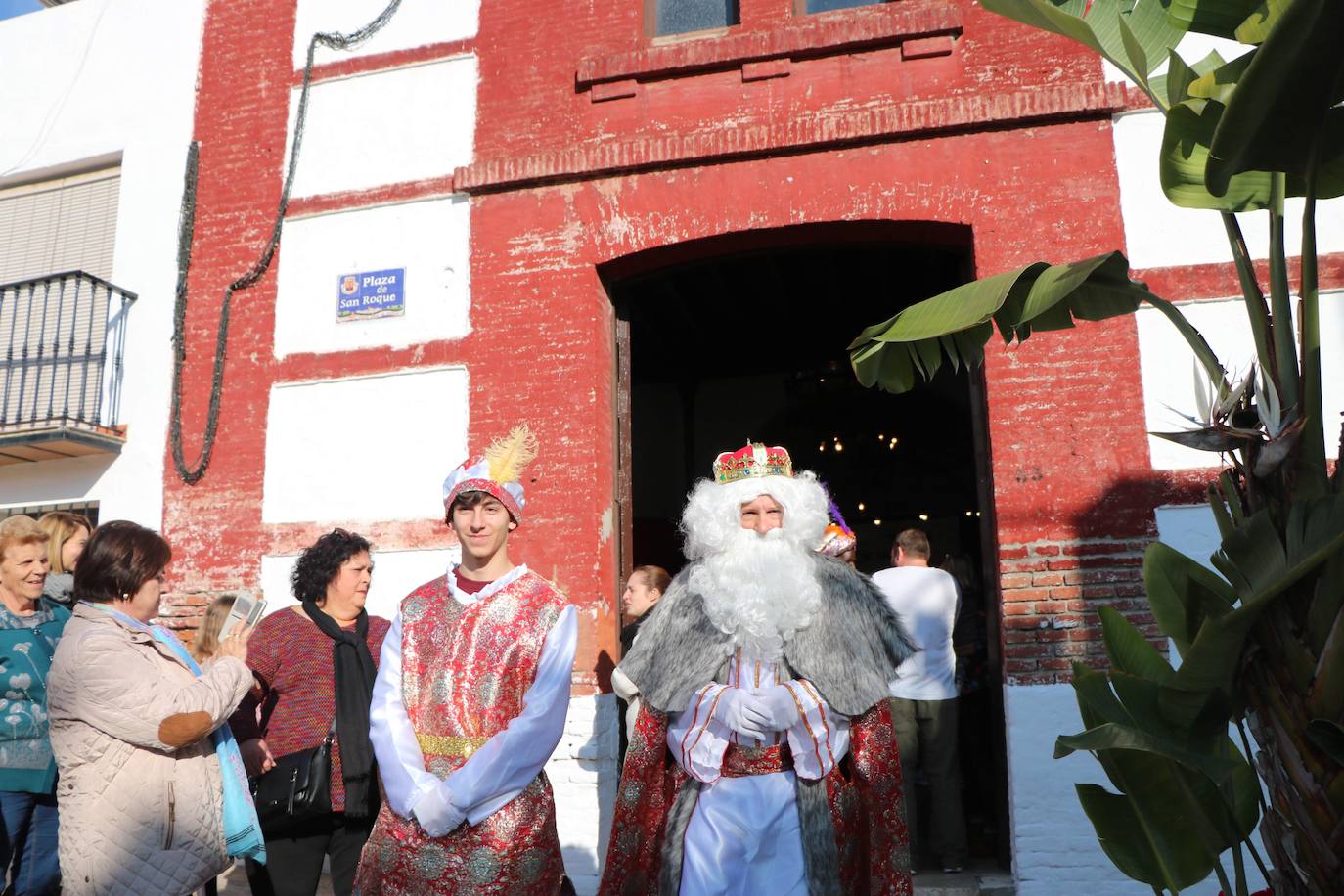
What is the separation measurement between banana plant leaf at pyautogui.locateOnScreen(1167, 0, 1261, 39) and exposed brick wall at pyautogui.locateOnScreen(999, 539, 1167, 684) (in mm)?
3201

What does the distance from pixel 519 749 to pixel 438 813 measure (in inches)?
12.4

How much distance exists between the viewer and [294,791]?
13.9ft

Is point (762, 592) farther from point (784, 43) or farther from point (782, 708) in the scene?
point (784, 43)

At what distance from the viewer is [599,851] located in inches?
246

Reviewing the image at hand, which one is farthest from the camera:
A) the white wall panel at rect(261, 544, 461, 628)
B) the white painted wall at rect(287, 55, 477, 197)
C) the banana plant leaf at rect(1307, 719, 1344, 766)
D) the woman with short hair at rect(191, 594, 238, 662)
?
the white painted wall at rect(287, 55, 477, 197)

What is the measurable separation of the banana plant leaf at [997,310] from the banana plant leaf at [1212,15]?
73 centimetres

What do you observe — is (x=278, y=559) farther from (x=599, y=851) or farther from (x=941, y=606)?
(x=941, y=606)

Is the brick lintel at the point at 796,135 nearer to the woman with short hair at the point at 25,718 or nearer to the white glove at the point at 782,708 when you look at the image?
the woman with short hair at the point at 25,718

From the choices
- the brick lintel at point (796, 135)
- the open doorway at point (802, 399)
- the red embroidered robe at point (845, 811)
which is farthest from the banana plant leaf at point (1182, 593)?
Answer: the open doorway at point (802, 399)

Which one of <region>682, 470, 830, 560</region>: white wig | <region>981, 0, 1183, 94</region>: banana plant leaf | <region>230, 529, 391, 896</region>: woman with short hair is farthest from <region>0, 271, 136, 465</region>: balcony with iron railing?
<region>981, 0, 1183, 94</region>: banana plant leaf

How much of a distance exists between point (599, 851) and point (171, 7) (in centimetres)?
709

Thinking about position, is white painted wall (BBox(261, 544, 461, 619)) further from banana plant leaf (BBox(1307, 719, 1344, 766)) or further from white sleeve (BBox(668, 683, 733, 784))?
banana plant leaf (BBox(1307, 719, 1344, 766))

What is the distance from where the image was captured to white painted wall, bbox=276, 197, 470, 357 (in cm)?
719

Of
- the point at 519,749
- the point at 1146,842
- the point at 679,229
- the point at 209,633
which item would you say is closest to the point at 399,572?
the point at 209,633
